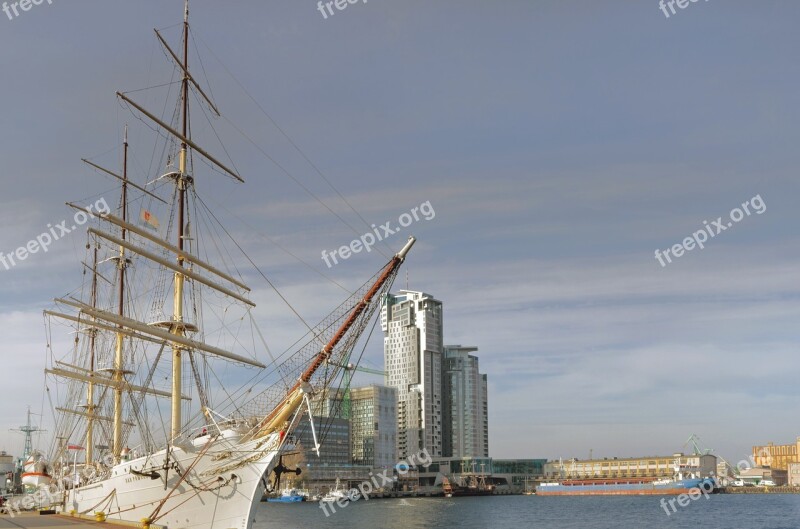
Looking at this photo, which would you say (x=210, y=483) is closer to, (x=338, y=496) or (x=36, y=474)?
(x=36, y=474)

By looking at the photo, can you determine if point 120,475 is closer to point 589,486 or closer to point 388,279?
point 388,279

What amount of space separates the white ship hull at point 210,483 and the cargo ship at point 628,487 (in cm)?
14990

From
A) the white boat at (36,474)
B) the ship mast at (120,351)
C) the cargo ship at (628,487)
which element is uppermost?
the ship mast at (120,351)

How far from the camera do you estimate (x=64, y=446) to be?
6456 centimetres

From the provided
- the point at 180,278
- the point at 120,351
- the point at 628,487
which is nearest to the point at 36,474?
the point at 120,351

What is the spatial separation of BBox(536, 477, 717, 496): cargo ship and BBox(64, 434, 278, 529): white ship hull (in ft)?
492

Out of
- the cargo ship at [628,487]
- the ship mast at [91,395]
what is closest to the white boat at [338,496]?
the cargo ship at [628,487]

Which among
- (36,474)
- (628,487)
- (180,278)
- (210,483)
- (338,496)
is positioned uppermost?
(180,278)

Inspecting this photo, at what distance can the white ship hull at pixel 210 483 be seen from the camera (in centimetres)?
3522

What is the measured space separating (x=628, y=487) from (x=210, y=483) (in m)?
158

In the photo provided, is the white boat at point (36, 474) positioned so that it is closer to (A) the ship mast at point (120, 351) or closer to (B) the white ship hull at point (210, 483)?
(A) the ship mast at point (120, 351)

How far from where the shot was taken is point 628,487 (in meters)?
175

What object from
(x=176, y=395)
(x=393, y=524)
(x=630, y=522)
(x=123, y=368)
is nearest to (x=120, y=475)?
(x=176, y=395)

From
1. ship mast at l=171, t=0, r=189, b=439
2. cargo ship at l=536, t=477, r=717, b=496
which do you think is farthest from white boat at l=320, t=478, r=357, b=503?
ship mast at l=171, t=0, r=189, b=439
